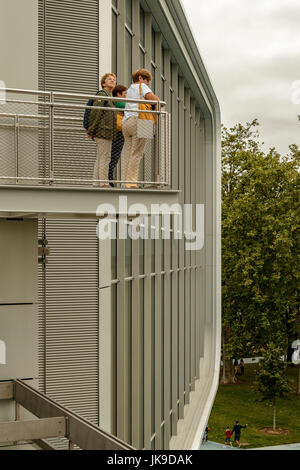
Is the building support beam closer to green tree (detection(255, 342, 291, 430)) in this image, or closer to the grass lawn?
the grass lawn

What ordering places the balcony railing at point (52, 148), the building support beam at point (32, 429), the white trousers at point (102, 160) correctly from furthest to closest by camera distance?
the white trousers at point (102, 160) → the balcony railing at point (52, 148) → the building support beam at point (32, 429)

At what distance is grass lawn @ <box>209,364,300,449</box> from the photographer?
124 feet

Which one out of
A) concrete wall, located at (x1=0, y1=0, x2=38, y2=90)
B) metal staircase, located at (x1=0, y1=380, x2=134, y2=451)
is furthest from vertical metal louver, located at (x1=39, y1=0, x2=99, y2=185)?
metal staircase, located at (x1=0, y1=380, x2=134, y2=451)

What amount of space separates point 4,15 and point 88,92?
292 cm

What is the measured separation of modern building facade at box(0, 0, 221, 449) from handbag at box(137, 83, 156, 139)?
0.44ft

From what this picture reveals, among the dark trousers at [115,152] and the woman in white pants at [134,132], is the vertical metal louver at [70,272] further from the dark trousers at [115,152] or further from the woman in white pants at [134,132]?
the woman in white pants at [134,132]

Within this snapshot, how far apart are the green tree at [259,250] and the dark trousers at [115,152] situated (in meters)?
40.5

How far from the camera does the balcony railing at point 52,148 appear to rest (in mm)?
8141

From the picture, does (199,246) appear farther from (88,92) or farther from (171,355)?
(88,92)

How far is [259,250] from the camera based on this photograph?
162 feet

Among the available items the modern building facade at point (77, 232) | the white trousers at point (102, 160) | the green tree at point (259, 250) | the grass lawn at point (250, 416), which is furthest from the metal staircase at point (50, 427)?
the green tree at point (259, 250)

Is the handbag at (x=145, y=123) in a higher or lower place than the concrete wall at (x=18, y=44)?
lower

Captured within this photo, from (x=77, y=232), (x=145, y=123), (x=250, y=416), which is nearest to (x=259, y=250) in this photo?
(x=250, y=416)

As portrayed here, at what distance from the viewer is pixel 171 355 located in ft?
75.9
